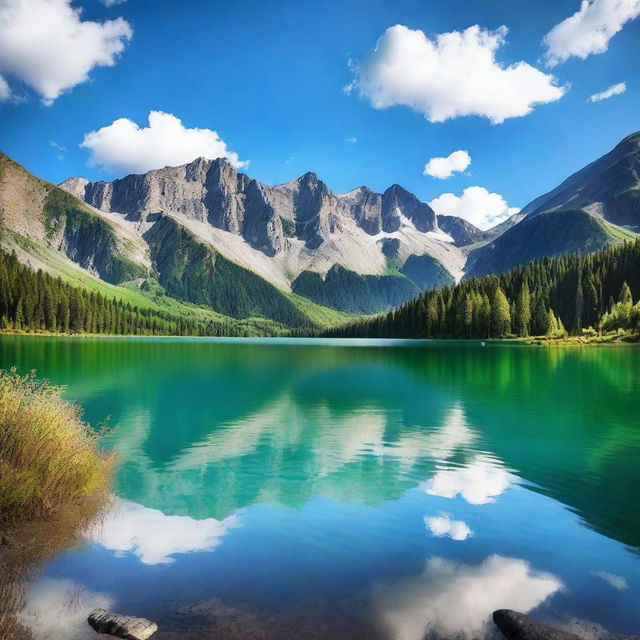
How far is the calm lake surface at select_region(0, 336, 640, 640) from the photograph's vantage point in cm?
1092

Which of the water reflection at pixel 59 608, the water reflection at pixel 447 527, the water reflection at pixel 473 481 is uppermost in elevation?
the water reflection at pixel 59 608

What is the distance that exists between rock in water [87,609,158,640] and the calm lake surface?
289mm

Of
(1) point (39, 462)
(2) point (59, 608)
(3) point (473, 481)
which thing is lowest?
(3) point (473, 481)

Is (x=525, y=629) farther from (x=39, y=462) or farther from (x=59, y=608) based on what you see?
(x=39, y=462)

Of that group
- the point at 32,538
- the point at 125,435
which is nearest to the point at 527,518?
the point at 32,538

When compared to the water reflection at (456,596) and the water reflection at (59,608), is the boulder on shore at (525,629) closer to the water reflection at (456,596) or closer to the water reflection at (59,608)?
the water reflection at (456,596)

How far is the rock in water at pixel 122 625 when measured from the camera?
943 cm

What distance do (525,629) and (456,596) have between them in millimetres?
2038

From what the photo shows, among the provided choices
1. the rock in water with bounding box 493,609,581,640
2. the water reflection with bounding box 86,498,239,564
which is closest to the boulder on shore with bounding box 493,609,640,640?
the rock in water with bounding box 493,609,581,640

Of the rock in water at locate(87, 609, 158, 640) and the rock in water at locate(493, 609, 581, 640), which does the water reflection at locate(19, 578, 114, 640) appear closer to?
the rock in water at locate(87, 609, 158, 640)

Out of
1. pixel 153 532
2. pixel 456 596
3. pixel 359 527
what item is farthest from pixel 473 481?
pixel 153 532

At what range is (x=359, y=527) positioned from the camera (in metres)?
16.4

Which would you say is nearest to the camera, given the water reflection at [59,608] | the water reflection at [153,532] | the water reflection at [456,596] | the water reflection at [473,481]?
the water reflection at [59,608]

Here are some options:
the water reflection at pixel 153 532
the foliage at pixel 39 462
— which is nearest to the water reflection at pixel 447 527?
the water reflection at pixel 153 532
